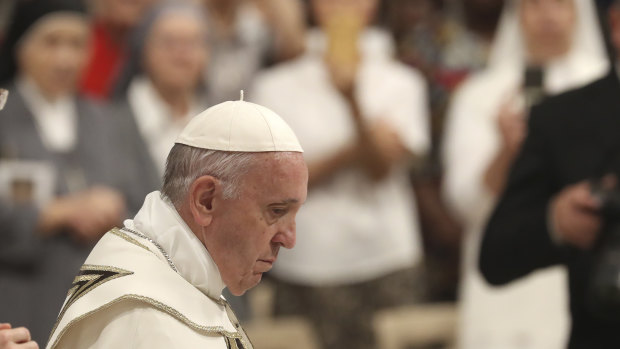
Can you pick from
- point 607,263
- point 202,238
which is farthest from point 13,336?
point 607,263

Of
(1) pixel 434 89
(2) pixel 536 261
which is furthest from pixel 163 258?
(1) pixel 434 89

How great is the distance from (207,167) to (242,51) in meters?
3.54

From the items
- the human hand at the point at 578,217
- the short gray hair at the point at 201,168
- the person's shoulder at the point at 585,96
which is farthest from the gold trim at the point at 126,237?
the person's shoulder at the point at 585,96

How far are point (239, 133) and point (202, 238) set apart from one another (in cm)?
23

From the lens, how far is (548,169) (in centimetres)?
393

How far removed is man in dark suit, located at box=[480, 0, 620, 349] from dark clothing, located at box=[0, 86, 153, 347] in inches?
64.6

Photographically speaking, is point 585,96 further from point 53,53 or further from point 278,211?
point 53,53

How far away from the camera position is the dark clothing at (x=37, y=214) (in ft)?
14.9

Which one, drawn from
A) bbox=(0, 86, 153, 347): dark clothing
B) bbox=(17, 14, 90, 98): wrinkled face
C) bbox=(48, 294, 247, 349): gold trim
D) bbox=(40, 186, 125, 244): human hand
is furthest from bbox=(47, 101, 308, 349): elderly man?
bbox=(17, 14, 90, 98): wrinkled face

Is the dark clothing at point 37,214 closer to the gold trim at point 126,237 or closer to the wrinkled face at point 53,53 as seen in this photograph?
Answer: the wrinkled face at point 53,53

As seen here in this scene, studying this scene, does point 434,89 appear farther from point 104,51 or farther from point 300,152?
point 300,152

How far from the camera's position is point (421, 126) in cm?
591

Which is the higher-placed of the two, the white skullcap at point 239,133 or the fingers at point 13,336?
the white skullcap at point 239,133

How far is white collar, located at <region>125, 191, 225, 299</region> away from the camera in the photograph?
8.03ft
